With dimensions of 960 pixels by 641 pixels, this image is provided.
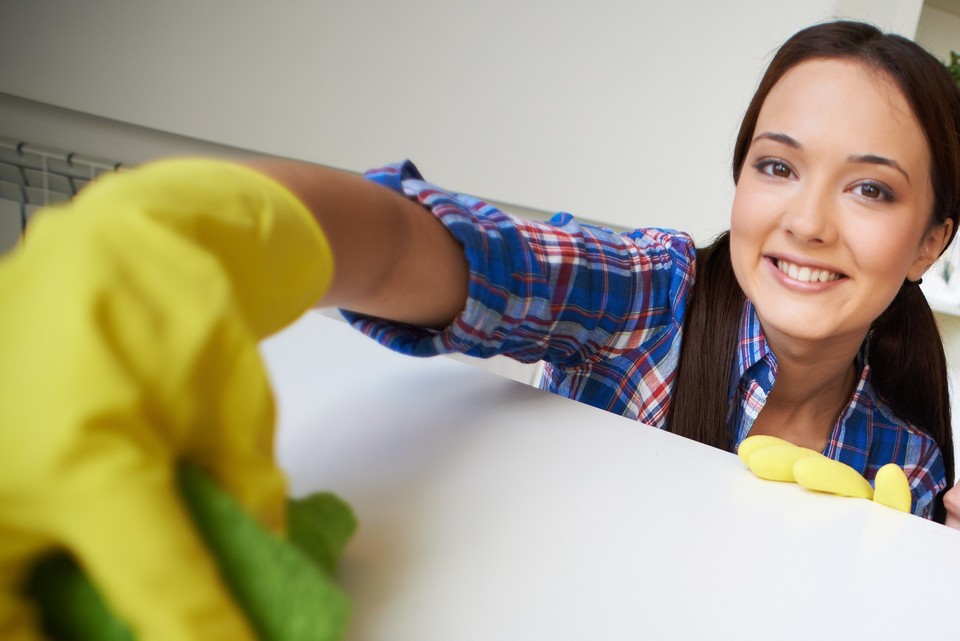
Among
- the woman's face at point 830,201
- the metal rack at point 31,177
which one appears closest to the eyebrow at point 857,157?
the woman's face at point 830,201

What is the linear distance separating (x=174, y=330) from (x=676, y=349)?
0.69m

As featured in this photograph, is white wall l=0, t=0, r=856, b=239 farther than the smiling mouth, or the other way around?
white wall l=0, t=0, r=856, b=239

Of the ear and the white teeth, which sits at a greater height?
the ear

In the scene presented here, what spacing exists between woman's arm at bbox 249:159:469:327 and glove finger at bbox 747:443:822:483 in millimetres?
215

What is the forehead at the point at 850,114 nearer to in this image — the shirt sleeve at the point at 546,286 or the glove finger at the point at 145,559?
the shirt sleeve at the point at 546,286

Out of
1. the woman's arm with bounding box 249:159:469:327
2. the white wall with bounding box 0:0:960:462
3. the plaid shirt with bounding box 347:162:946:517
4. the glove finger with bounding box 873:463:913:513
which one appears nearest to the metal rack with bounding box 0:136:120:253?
the white wall with bounding box 0:0:960:462

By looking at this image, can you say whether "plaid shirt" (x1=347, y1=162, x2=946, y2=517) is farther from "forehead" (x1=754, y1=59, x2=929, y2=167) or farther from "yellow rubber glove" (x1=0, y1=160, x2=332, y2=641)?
"yellow rubber glove" (x1=0, y1=160, x2=332, y2=641)

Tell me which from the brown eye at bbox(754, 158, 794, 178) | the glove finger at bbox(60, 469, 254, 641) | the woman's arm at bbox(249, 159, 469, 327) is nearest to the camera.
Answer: the glove finger at bbox(60, 469, 254, 641)

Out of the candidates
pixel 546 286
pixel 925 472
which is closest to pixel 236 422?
pixel 546 286

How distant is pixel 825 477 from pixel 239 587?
352mm

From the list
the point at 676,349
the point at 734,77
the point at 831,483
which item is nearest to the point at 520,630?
the point at 831,483

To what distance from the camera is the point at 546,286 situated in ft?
2.05

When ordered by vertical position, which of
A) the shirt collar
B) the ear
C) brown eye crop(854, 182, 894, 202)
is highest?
brown eye crop(854, 182, 894, 202)

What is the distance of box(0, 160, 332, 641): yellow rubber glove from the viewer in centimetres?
17
